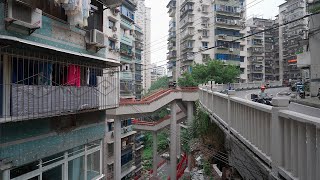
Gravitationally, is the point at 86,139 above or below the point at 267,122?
below

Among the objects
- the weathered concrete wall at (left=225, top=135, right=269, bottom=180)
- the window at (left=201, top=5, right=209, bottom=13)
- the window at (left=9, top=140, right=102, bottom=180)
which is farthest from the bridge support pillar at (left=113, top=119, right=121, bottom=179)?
the window at (left=201, top=5, right=209, bottom=13)

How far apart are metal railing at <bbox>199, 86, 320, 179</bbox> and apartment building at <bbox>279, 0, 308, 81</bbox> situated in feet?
177

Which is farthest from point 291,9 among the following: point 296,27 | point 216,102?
point 216,102

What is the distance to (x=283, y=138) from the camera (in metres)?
3.91

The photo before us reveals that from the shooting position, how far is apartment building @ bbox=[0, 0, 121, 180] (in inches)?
244

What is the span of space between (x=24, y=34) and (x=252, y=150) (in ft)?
21.5

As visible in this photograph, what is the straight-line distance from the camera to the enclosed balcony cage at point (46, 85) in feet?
20.1

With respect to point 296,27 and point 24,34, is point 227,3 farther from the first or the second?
point 24,34

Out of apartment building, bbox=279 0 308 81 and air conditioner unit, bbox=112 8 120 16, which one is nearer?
air conditioner unit, bbox=112 8 120 16

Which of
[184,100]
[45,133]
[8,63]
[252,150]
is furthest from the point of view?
[184,100]

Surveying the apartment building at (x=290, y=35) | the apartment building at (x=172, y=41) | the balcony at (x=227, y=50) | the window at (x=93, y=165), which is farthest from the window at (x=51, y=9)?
the apartment building at (x=172, y=41)

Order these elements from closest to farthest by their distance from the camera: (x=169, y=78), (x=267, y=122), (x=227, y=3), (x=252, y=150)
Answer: (x=267, y=122), (x=252, y=150), (x=227, y=3), (x=169, y=78)

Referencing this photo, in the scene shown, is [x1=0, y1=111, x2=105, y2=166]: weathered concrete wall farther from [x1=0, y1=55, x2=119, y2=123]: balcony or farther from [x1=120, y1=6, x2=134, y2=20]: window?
[x1=120, y1=6, x2=134, y2=20]: window

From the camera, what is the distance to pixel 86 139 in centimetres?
976
